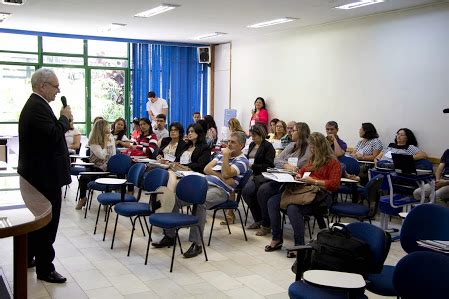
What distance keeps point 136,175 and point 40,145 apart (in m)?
1.86

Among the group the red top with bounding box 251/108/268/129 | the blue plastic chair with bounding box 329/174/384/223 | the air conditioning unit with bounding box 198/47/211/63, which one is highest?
the air conditioning unit with bounding box 198/47/211/63

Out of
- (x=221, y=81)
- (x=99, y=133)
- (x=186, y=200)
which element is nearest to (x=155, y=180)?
(x=186, y=200)

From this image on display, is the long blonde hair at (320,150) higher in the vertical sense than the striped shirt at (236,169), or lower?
higher

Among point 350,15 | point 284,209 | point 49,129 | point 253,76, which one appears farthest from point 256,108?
point 49,129

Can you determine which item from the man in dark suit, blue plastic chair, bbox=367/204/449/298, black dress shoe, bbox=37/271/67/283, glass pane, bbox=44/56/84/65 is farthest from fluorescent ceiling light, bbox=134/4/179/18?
blue plastic chair, bbox=367/204/449/298

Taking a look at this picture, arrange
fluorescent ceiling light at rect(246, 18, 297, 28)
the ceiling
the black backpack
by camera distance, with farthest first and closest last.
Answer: fluorescent ceiling light at rect(246, 18, 297, 28) → the ceiling → the black backpack

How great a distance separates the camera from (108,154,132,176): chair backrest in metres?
6.11

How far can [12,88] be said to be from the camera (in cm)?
1152

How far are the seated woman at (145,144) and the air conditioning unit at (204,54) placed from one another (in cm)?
497

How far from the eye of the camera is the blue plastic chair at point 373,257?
273cm

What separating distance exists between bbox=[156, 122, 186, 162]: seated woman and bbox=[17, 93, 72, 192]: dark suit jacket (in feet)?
8.70

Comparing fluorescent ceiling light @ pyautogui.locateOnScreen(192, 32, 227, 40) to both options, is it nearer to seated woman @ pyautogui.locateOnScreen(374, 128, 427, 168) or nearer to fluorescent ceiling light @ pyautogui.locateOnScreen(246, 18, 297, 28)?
fluorescent ceiling light @ pyautogui.locateOnScreen(246, 18, 297, 28)

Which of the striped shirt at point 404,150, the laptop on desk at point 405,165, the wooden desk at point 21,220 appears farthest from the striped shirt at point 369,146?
the wooden desk at point 21,220

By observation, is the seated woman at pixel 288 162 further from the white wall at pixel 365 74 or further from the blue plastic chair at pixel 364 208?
the white wall at pixel 365 74
